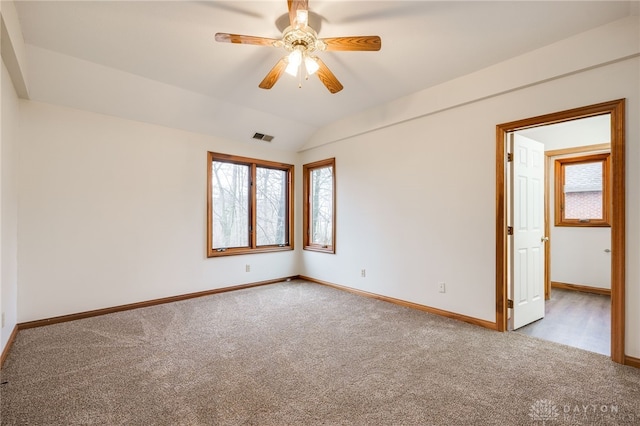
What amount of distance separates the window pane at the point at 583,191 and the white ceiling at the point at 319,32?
3.30 meters

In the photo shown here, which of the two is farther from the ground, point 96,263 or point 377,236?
point 377,236

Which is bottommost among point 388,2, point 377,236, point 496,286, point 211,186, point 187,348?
point 187,348

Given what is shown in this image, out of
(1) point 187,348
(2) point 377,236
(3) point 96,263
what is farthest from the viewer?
(2) point 377,236

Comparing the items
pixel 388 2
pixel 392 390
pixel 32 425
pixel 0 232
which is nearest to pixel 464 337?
pixel 392 390

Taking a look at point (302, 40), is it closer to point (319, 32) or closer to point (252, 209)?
point (319, 32)

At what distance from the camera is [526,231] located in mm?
3283

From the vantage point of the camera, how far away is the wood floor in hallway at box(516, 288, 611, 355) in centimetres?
279

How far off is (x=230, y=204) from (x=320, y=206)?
1.54 meters

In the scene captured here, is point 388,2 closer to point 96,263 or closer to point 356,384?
point 356,384

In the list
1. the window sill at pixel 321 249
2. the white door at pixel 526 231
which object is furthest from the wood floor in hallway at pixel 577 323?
the window sill at pixel 321 249

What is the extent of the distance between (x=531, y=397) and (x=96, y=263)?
4325 mm

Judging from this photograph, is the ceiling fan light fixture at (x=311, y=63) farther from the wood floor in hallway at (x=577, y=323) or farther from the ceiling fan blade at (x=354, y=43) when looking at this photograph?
the wood floor in hallway at (x=577, y=323)

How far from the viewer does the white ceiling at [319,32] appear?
86.7 inches

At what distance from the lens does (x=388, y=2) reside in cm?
215
